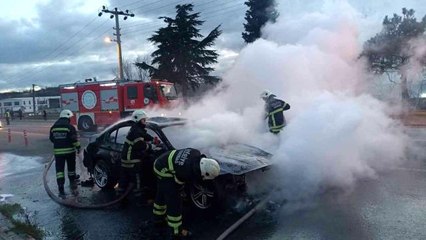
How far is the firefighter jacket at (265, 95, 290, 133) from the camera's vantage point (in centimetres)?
944

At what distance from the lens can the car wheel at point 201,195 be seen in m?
6.23

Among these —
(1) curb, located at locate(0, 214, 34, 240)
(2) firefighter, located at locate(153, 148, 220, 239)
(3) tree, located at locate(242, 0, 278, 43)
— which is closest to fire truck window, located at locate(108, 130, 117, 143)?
(1) curb, located at locate(0, 214, 34, 240)

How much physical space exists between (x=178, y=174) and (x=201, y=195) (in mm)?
1217

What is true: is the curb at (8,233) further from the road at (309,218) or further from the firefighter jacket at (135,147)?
the firefighter jacket at (135,147)

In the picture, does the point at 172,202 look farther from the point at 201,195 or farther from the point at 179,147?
the point at 179,147

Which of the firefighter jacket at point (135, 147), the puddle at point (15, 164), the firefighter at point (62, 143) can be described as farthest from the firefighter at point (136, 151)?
the puddle at point (15, 164)

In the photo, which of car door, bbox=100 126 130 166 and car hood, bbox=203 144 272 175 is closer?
car hood, bbox=203 144 272 175

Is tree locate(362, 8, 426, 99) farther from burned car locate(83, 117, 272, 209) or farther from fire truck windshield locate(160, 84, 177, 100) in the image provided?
fire truck windshield locate(160, 84, 177, 100)

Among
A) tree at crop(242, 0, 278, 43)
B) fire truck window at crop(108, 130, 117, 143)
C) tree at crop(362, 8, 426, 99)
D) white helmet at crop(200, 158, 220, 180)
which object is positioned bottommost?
white helmet at crop(200, 158, 220, 180)

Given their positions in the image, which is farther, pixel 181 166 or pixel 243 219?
pixel 243 219

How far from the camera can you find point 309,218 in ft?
19.2

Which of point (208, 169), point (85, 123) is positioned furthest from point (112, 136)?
point (85, 123)

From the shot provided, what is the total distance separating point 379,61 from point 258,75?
5.88 metres

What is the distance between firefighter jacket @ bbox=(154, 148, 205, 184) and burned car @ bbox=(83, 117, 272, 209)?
37.1 inches
